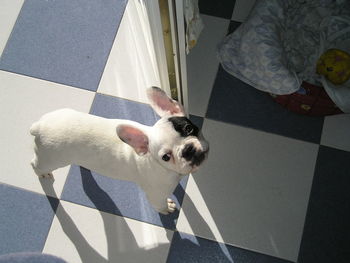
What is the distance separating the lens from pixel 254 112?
215cm

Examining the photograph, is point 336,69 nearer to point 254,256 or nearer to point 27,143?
point 254,256

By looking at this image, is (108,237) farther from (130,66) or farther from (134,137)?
(130,66)

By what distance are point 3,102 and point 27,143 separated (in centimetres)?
31

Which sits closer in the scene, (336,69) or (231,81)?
(336,69)

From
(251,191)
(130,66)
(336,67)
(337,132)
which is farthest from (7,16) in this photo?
(337,132)

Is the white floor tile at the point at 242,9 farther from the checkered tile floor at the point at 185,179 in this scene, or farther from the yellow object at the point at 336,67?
the yellow object at the point at 336,67

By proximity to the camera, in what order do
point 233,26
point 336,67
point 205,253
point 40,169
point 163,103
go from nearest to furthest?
point 163,103, point 40,169, point 205,253, point 336,67, point 233,26

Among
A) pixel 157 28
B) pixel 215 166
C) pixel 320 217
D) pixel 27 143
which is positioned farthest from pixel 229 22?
pixel 27 143

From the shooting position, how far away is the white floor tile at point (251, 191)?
190cm

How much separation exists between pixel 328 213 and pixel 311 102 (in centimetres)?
60

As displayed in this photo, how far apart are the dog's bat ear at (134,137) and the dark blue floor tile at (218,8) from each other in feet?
4.32

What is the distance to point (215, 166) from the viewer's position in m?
2.03

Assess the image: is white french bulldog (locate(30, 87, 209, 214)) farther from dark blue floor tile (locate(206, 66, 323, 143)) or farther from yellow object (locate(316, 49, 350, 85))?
yellow object (locate(316, 49, 350, 85))

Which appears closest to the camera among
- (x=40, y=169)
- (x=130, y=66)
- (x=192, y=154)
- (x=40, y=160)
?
(x=192, y=154)
